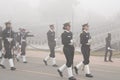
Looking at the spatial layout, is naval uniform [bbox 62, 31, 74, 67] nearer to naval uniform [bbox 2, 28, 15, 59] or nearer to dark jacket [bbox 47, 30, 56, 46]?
naval uniform [bbox 2, 28, 15, 59]

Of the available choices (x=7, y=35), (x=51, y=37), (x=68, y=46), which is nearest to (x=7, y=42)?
(x=7, y=35)

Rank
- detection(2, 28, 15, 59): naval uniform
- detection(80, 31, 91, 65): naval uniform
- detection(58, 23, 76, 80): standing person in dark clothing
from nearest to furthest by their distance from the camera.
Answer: detection(58, 23, 76, 80): standing person in dark clothing
detection(80, 31, 91, 65): naval uniform
detection(2, 28, 15, 59): naval uniform

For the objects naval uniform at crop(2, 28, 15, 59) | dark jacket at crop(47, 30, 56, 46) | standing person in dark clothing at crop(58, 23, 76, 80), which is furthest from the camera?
dark jacket at crop(47, 30, 56, 46)

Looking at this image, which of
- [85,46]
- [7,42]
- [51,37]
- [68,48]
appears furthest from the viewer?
[51,37]

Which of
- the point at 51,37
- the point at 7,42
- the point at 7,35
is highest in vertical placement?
the point at 7,35

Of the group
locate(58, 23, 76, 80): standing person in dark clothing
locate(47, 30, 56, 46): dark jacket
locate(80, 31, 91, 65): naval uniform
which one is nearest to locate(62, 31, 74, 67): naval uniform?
locate(58, 23, 76, 80): standing person in dark clothing

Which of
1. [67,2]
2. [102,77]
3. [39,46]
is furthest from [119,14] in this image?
[102,77]

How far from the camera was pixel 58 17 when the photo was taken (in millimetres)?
44156

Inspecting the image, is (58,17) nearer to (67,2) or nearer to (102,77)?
(67,2)

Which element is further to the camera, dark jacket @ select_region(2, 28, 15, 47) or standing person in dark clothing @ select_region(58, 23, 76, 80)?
dark jacket @ select_region(2, 28, 15, 47)

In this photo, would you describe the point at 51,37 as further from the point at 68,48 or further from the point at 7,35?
the point at 68,48

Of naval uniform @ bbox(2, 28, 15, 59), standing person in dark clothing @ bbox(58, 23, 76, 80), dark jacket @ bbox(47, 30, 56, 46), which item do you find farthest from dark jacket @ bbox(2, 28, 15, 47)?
standing person in dark clothing @ bbox(58, 23, 76, 80)

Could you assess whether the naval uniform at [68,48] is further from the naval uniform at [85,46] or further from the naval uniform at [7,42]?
the naval uniform at [7,42]

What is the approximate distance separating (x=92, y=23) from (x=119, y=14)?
340 centimetres
